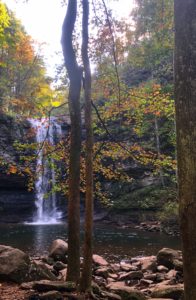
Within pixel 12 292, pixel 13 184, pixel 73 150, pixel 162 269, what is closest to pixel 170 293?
pixel 12 292

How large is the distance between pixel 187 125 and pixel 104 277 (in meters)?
8.23

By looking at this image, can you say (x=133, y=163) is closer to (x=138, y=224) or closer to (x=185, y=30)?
(x=138, y=224)

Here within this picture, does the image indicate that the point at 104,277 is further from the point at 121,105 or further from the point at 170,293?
the point at 121,105

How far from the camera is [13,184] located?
2994 centimetres

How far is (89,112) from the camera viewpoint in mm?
7430

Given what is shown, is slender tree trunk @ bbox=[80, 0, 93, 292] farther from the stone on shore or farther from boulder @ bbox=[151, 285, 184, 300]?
boulder @ bbox=[151, 285, 184, 300]

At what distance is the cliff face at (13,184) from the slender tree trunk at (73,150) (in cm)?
2126

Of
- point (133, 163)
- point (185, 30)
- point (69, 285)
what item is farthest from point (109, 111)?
point (133, 163)

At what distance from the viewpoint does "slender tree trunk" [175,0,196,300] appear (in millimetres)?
3094

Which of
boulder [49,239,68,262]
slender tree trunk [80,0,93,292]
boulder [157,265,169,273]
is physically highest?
slender tree trunk [80,0,93,292]

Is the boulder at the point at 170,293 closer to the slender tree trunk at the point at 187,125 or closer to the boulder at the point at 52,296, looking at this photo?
the boulder at the point at 52,296

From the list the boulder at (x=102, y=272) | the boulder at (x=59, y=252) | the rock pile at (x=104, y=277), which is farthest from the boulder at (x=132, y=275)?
the boulder at (x=59, y=252)

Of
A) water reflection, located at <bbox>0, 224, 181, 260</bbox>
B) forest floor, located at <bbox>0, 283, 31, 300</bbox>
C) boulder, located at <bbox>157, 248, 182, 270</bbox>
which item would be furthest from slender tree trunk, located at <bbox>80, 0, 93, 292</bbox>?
water reflection, located at <bbox>0, 224, 181, 260</bbox>

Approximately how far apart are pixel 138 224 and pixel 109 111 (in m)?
18.3
